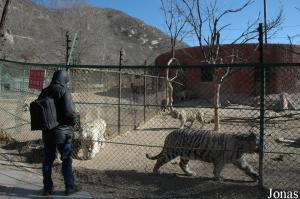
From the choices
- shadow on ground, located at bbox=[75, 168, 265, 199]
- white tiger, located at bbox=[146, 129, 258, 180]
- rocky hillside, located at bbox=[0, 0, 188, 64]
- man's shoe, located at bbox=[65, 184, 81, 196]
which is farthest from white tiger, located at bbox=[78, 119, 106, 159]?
rocky hillside, located at bbox=[0, 0, 188, 64]

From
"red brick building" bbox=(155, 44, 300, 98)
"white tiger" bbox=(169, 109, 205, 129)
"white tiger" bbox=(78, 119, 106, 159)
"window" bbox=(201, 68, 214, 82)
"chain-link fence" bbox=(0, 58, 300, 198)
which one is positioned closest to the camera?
"chain-link fence" bbox=(0, 58, 300, 198)

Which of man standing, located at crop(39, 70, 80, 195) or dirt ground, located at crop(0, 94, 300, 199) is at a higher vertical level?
man standing, located at crop(39, 70, 80, 195)

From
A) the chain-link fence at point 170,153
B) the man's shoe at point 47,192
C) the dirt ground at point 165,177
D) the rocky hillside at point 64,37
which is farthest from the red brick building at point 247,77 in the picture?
the man's shoe at point 47,192

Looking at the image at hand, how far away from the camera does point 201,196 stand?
6.26 metres

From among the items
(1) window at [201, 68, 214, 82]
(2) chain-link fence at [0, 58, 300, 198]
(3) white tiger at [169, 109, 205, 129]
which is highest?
(1) window at [201, 68, 214, 82]

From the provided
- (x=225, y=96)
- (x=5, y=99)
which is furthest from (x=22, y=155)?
(x=225, y=96)

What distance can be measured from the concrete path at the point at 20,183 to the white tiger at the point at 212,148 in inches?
72.3

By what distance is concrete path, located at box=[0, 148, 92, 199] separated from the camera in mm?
6215

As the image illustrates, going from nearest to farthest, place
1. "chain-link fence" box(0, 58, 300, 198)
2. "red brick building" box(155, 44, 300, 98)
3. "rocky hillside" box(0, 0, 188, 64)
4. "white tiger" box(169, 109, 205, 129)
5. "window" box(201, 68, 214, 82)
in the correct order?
"chain-link fence" box(0, 58, 300, 198)
"window" box(201, 68, 214, 82)
"white tiger" box(169, 109, 205, 129)
"red brick building" box(155, 44, 300, 98)
"rocky hillside" box(0, 0, 188, 64)

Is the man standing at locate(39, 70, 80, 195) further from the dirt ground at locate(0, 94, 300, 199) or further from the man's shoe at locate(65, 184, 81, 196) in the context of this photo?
the dirt ground at locate(0, 94, 300, 199)

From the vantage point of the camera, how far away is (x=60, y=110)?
6180mm

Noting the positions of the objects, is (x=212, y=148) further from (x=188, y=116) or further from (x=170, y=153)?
(x=188, y=116)

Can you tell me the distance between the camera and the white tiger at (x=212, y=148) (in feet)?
22.9

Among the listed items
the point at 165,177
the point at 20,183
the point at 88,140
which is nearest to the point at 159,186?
the point at 165,177
